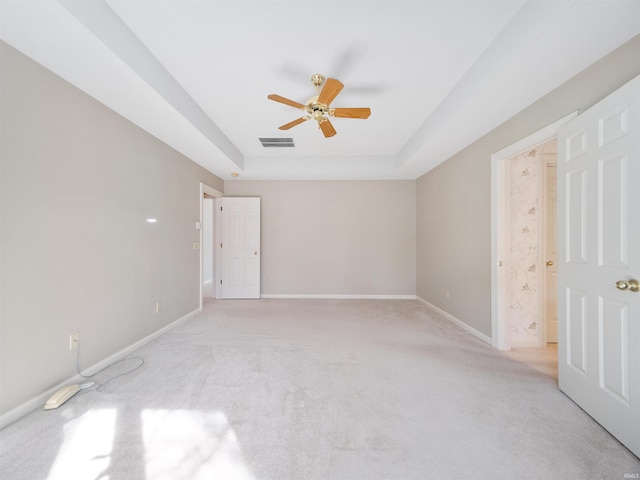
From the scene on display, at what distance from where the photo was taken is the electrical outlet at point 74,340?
6.54ft

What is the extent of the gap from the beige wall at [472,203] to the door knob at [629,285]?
4.14 ft

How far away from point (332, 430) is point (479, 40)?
9.73 feet

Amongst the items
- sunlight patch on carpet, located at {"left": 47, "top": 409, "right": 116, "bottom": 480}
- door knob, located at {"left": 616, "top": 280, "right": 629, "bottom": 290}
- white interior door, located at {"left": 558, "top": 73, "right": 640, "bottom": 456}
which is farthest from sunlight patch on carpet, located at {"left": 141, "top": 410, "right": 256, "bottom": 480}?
door knob, located at {"left": 616, "top": 280, "right": 629, "bottom": 290}

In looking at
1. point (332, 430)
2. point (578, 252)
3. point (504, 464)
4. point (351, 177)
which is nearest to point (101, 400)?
point (332, 430)

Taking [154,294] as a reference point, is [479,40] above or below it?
above

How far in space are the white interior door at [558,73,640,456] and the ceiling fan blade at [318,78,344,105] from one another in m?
1.75

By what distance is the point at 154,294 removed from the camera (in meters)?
3.02

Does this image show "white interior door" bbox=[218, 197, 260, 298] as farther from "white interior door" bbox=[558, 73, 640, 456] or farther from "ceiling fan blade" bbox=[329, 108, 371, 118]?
"white interior door" bbox=[558, 73, 640, 456]

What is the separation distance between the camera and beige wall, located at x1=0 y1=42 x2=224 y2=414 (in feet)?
5.25

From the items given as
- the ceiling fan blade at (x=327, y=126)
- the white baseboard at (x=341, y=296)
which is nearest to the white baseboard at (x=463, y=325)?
the white baseboard at (x=341, y=296)

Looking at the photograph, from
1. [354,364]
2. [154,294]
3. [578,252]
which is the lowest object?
[354,364]

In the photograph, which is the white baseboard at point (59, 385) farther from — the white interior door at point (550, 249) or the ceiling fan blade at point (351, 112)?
the white interior door at point (550, 249)

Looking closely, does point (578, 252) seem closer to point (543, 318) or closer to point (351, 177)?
point (543, 318)

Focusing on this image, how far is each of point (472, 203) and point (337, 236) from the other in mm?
2570
